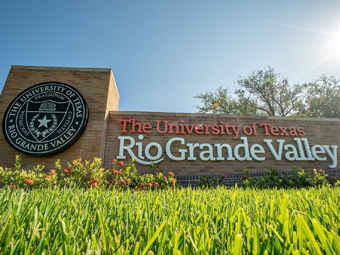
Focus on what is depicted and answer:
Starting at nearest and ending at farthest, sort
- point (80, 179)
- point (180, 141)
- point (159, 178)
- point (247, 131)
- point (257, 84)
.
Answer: point (80, 179) < point (159, 178) < point (180, 141) < point (247, 131) < point (257, 84)

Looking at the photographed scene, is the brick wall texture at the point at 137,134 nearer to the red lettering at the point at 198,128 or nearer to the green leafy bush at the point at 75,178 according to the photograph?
the red lettering at the point at 198,128

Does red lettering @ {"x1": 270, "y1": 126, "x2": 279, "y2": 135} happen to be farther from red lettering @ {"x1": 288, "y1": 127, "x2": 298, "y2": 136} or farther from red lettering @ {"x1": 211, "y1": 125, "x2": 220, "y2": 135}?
red lettering @ {"x1": 211, "y1": 125, "x2": 220, "y2": 135}

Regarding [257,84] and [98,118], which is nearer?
[98,118]

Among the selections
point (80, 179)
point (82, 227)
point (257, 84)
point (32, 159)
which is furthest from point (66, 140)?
point (257, 84)

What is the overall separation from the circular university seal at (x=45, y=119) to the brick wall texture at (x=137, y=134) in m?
0.29

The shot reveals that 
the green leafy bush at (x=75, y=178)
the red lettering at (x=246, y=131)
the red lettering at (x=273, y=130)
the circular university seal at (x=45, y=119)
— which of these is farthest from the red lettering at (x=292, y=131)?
the circular university seal at (x=45, y=119)

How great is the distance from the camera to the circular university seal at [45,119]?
256 inches

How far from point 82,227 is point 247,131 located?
27.1 feet

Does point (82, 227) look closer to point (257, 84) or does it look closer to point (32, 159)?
point (32, 159)

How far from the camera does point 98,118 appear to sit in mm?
7191

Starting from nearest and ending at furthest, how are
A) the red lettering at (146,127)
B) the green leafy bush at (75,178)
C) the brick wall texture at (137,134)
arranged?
the green leafy bush at (75,178) → the brick wall texture at (137,134) → the red lettering at (146,127)

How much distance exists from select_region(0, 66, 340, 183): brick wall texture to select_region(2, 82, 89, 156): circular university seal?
293 mm

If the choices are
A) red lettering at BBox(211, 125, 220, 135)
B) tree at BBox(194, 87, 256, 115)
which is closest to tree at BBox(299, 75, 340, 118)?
tree at BBox(194, 87, 256, 115)

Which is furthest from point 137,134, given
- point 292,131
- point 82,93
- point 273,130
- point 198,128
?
point 292,131
